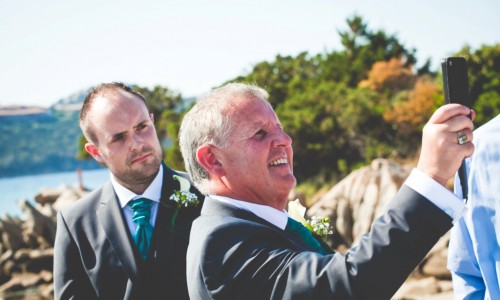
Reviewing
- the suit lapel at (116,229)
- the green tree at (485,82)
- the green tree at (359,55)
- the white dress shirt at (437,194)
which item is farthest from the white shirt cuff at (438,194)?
the green tree at (359,55)

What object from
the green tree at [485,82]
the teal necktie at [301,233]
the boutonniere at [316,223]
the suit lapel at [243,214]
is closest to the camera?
the suit lapel at [243,214]

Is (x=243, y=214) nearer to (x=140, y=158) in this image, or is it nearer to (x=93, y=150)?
(x=140, y=158)

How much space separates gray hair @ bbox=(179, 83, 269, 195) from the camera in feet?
6.38

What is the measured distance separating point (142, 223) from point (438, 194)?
186 centimetres

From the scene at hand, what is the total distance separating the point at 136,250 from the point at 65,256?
383 mm

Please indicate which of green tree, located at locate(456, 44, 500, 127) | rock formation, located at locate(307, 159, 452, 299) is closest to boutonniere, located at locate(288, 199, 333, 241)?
rock formation, located at locate(307, 159, 452, 299)

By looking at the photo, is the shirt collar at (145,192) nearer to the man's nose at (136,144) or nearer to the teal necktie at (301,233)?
the man's nose at (136,144)

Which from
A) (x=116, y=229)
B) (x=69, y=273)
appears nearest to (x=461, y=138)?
(x=116, y=229)

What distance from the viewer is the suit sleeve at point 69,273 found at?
2.70m

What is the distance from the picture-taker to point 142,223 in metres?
2.88

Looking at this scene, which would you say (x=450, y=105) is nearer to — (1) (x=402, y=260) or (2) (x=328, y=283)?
(1) (x=402, y=260)

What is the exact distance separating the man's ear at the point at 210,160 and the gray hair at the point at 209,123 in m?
0.02

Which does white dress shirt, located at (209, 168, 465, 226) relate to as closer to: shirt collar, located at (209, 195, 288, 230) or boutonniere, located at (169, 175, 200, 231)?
shirt collar, located at (209, 195, 288, 230)

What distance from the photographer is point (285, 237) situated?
1.81 meters
